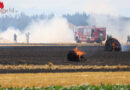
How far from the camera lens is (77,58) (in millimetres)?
38406

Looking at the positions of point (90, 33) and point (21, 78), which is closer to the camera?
point (21, 78)

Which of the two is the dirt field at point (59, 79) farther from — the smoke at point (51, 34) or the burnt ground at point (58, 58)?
the smoke at point (51, 34)

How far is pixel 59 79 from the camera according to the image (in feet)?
74.8

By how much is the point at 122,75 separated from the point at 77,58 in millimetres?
13498

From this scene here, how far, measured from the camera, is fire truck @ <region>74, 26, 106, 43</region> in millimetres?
105650

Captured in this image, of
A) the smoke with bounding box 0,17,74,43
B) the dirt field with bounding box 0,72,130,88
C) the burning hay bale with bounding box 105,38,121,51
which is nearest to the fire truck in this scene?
the burning hay bale with bounding box 105,38,121,51

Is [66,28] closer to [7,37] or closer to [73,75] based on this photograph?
[7,37]

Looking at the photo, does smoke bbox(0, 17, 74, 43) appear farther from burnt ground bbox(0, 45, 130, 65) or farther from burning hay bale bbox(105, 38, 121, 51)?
burnt ground bbox(0, 45, 130, 65)

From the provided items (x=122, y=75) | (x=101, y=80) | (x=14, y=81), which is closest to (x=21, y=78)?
(x=14, y=81)

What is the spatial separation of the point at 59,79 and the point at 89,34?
85214 mm

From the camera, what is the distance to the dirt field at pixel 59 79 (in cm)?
2101

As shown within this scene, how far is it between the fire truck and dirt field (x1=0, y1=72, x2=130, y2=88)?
8031 centimetres

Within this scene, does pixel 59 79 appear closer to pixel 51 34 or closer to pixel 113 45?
pixel 113 45

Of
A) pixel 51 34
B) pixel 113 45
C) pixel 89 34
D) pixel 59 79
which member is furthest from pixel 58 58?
pixel 51 34
